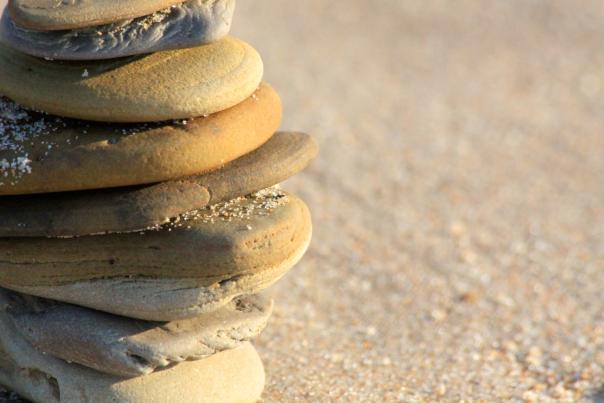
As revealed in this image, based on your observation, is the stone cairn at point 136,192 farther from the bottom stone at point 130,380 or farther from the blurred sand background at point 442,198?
the blurred sand background at point 442,198

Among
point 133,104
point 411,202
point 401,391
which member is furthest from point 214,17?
point 411,202

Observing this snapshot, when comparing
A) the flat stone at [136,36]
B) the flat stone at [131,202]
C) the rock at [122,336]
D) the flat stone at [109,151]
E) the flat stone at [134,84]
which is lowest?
the rock at [122,336]

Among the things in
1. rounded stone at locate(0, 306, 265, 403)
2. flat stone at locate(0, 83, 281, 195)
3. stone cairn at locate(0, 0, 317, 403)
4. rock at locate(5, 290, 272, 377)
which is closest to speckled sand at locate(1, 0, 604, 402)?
rounded stone at locate(0, 306, 265, 403)

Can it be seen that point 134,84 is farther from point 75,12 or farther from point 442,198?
point 442,198

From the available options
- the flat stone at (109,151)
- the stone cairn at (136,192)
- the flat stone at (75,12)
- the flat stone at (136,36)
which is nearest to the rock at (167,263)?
the stone cairn at (136,192)

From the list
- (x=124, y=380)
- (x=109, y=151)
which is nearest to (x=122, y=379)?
(x=124, y=380)

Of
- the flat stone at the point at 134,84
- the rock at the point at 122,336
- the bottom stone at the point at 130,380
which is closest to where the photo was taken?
the flat stone at the point at 134,84

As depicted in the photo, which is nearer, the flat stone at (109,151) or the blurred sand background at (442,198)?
the flat stone at (109,151)

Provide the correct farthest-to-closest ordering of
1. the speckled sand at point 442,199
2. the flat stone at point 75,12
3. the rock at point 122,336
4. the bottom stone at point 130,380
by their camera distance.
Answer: the speckled sand at point 442,199, the bottom stone at point 130,380, the rock at point 122,336, the flat stone at point 75,12
